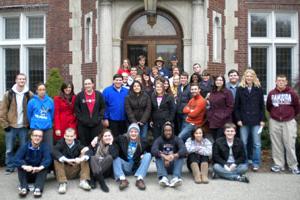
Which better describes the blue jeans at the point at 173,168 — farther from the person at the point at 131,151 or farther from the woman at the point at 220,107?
the woman at the point at 220,107

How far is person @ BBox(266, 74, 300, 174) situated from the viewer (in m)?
8.59

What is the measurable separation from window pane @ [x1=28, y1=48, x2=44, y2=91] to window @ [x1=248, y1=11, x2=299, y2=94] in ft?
21.5

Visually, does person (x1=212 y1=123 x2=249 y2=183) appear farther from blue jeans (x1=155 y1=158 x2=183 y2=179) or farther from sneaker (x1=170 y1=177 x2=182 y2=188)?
sneaker (x1=170 y1=177 x2=182 y2=188)

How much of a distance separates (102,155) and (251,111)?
2879 millimetres

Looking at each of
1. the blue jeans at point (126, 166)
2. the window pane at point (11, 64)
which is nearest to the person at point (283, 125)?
the blue jeans at point (126, 166)

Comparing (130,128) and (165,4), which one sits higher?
(165,4)

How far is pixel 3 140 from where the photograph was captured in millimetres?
9398

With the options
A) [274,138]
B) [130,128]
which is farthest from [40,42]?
[274,138]

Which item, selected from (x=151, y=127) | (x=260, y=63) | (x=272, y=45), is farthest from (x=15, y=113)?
(x=272, y=45)

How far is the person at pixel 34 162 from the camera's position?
24.4 ft

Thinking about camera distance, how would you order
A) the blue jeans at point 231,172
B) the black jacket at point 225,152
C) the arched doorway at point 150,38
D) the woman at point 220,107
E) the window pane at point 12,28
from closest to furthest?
the blue jeans at point 231,172, the black jacket at point 225,152, the woman at point 220,107, the arched doorway at point 150,38, the window pane at point 12,28

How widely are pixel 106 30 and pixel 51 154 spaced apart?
529 cm

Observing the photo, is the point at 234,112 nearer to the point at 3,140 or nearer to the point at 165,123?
the point at 165,123

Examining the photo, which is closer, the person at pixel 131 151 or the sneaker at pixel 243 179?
the sneaker at pixel 243 179
